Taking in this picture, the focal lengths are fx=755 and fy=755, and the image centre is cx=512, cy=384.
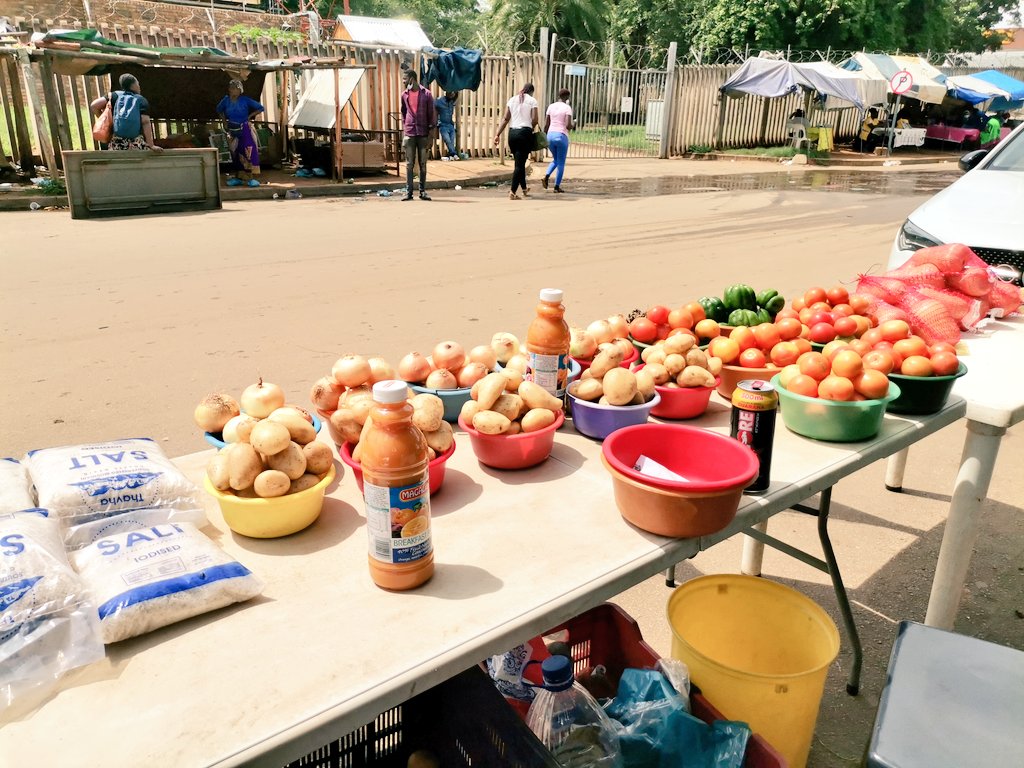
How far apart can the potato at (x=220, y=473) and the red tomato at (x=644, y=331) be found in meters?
1.48

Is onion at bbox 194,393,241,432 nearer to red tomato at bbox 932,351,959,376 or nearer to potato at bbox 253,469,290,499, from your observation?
potato at bbox 253,469,290,499

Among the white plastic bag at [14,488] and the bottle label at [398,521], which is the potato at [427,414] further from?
the white plastic bag at [14,488]

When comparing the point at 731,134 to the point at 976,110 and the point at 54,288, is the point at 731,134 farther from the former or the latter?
the point at 54,288

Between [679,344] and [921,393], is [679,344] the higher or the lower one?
the higher one

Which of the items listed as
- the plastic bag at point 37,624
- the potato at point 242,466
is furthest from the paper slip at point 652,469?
the plastic bag at point 37,624

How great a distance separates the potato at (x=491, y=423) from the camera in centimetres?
186

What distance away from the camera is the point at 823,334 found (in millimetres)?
2660

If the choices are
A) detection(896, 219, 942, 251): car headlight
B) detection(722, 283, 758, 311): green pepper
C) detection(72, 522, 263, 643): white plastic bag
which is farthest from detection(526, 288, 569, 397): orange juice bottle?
detection(896, 219, 942, 251): car headlight

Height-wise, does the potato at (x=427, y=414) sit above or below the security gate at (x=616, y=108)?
below

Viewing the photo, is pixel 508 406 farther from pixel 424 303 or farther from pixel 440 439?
pixel 424 303

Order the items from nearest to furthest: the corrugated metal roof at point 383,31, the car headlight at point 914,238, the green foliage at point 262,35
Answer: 1. the car headlight at point 914,238
2. the green foliage at point 262,35
3. the corrugated metal roof at point 383,31

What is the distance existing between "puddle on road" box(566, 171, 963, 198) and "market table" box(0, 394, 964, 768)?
13384 millimetres

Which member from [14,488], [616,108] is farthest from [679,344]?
[616,108]

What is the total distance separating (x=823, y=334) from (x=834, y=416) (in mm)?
657
